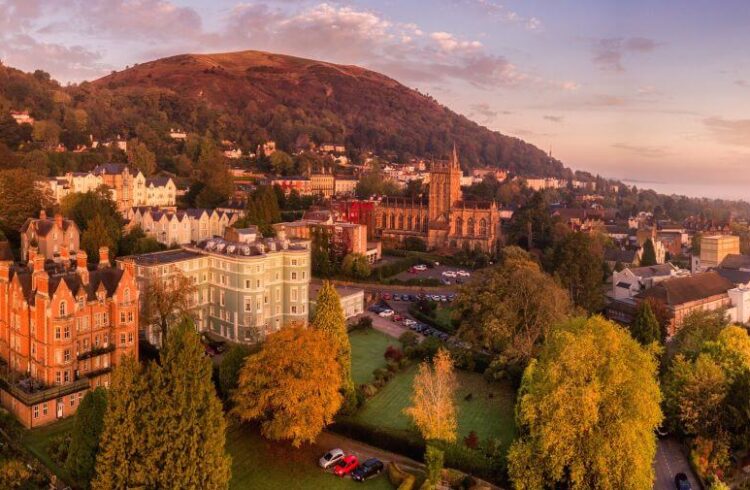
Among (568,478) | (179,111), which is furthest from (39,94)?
(568,478)

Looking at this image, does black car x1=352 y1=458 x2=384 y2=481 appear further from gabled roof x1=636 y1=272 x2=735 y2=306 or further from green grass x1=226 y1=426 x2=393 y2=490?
gabled roof x1=636 y1=272 x2=735 y2=306

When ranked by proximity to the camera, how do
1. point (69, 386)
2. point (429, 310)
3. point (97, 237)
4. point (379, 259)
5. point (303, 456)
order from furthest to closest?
point (379, 259) < point (429, 310) < point (97, 237) < point (69, 386) < point (303, 456)

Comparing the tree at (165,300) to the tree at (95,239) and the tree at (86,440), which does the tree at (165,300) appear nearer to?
the tree at (95,239)

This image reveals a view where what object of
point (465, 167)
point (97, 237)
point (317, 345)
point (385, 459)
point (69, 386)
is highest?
point (465, 167)

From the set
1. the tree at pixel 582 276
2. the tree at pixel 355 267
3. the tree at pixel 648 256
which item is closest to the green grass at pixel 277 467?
the tree at pixel 582 276

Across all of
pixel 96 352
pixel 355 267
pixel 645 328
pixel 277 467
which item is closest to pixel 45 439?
pixel 96 352

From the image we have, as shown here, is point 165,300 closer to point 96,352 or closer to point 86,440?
point 96,352

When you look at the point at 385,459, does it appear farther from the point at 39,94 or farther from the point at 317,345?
the point at 39,94
